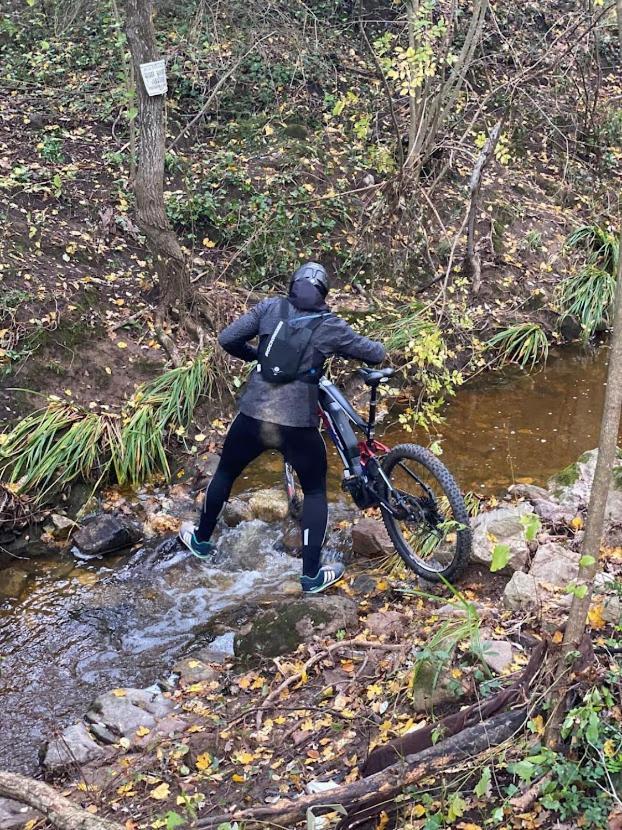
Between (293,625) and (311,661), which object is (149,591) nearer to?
(293,625)

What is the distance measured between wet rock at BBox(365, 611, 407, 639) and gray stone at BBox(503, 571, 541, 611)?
60 cm

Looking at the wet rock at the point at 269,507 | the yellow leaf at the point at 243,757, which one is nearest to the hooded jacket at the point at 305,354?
the wet rock at the point at 269,507

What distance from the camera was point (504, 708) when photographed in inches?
115

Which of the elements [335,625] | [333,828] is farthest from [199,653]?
[333,828]

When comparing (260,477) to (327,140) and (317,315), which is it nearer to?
(317,315)

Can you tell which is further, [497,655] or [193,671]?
[193,671]

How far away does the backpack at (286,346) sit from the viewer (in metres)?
4.31

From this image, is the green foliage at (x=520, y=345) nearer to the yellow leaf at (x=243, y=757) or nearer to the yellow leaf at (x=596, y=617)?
the yellow leaf at (x=596, y=617)

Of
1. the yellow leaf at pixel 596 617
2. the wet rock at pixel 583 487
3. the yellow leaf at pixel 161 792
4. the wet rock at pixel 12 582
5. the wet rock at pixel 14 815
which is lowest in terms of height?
the wet rock at pixel 14 815

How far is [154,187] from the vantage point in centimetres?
720

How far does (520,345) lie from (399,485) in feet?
13.3

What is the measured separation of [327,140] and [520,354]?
12.3ft

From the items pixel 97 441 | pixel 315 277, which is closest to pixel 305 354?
pixel 315 277

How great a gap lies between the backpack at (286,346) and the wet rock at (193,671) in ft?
5.45
